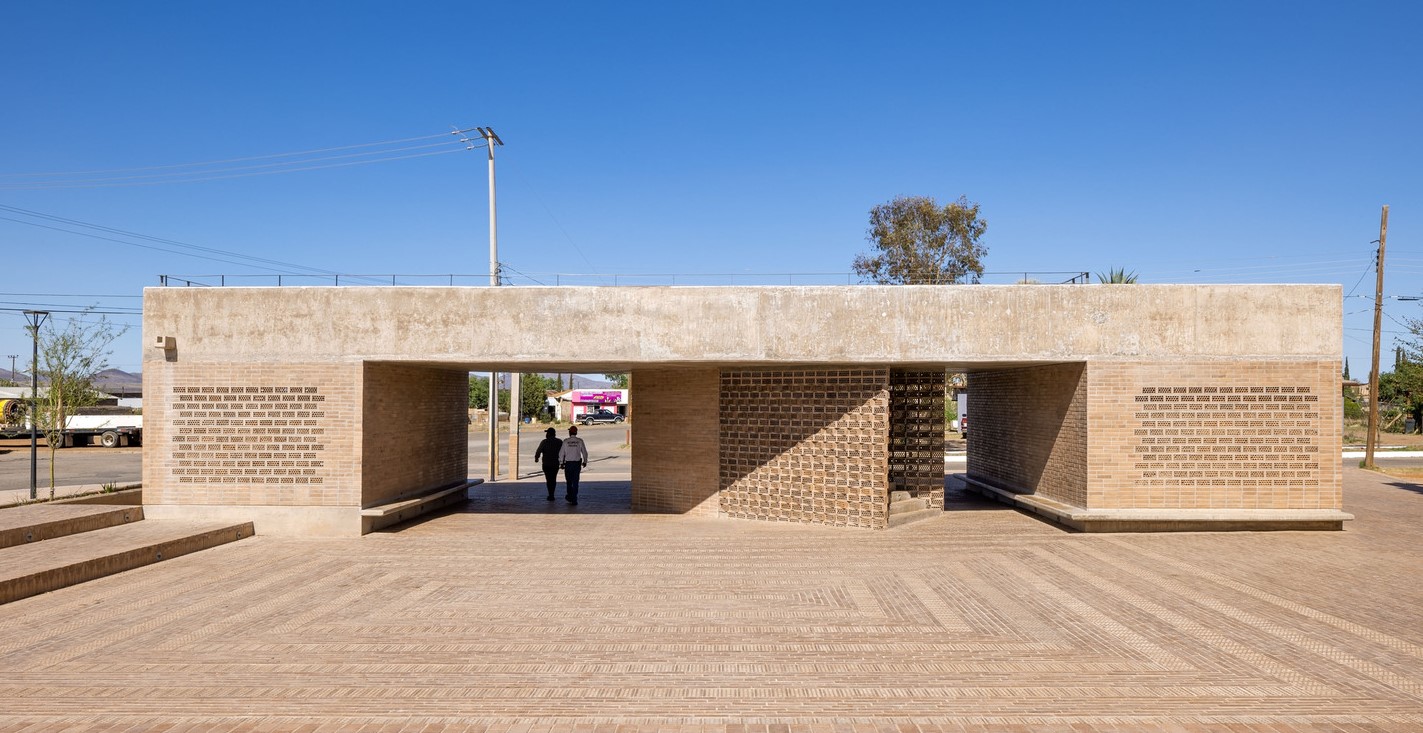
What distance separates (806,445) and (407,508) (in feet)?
22.4

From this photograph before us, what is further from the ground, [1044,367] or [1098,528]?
[1044,367]

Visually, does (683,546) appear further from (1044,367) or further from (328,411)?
(1044,367)

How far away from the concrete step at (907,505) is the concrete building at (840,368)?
1018 mm

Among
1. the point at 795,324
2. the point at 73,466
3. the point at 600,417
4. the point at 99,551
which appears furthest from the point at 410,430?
the point at 600,417

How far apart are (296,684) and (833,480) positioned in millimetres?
8621

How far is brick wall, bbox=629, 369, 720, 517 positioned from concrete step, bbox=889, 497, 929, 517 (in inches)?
124

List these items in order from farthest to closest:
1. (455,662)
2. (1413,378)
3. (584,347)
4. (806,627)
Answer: (1413,378) < (584,347) < (806,627) < (455,662)

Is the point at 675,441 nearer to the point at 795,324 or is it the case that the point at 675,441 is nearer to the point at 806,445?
the point at 806,445

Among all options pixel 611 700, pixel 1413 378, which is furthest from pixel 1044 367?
pixel 1413 378

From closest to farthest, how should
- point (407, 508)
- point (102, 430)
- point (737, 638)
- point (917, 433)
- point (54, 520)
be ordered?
point (737, 638) < point (54, 520) < point (407, 508) < point (917, 433) < point (102, 430)

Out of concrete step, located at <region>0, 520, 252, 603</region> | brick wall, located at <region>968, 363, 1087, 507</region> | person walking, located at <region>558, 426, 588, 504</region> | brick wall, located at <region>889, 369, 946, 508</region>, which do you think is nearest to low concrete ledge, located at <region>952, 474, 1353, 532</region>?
brick wall, located at <region>968, 363, 1087, 507</region>

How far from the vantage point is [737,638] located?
7.00 m

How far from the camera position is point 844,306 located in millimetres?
11875

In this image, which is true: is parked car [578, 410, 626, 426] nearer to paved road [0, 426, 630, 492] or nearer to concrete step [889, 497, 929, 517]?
paved road [0, 426, 630, 492]
